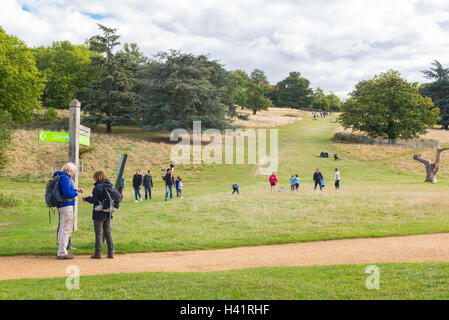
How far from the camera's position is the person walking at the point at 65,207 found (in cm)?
902

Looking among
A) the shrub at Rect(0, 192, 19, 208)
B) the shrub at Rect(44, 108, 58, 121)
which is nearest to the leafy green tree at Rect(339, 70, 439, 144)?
the shrub at Rect(44, 108, 58, 121)

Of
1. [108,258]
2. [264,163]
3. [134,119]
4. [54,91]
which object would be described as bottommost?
[108,258]

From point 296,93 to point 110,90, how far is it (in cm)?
8924

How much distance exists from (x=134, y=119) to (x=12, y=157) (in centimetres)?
2116

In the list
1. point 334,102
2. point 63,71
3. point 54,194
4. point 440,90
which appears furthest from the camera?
point 334,102

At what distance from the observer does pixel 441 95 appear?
255 feet

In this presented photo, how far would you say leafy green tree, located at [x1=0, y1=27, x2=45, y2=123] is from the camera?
45719 mm

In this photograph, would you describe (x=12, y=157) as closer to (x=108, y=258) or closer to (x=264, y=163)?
(x=264, y=163)

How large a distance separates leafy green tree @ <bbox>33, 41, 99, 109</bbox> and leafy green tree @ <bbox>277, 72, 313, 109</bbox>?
3029 inches

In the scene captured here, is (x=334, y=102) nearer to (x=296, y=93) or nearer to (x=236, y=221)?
(x=296, y=93)

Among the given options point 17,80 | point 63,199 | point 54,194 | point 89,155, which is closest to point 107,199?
point 63,199

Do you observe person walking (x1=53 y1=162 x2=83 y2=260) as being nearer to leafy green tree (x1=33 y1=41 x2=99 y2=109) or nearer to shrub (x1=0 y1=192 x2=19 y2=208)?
shrub (x1=0 y1=192 x2=19 y2=208)

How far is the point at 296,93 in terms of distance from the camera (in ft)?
429
